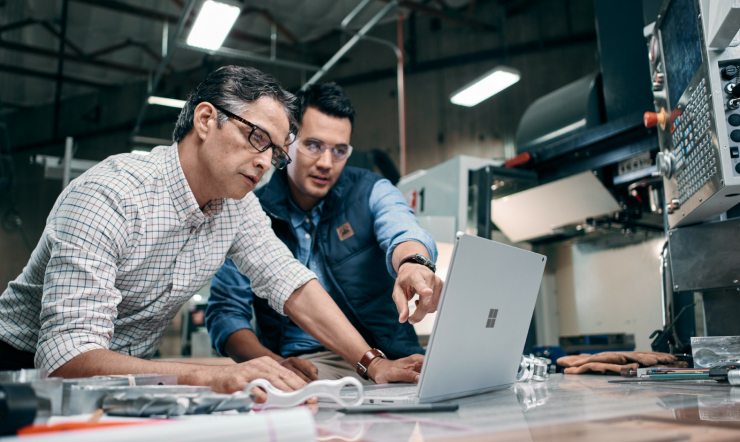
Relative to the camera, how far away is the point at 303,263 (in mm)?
1510

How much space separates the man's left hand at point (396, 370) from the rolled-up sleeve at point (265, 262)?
0.27m

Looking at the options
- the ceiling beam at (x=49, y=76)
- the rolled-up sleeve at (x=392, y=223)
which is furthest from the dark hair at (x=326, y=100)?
the ceiling beam at (x=49, y=76)

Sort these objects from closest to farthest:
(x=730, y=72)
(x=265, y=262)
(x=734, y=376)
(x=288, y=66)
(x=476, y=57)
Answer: (x=734, y=376)
(x=730, y=72)
(x=265, y=262)
(x=288, y=66)
(x=476, y=57)

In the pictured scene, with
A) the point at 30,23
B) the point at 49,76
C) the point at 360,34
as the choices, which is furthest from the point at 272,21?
the point at 49,76

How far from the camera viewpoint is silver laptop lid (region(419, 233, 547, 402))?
626 millimetres

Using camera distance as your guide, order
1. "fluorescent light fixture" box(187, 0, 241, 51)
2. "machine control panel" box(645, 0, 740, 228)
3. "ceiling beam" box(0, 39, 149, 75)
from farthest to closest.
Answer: "ceiling beam" box(0, 39, 149, 75)
"fluorescent light fixture" box(187, 0, 241, 51)
"machine control panel" box(645, 0, 740, 228)

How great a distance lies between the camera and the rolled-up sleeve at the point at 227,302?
1.45m

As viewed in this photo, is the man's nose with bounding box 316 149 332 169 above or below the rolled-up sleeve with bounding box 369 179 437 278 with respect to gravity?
above

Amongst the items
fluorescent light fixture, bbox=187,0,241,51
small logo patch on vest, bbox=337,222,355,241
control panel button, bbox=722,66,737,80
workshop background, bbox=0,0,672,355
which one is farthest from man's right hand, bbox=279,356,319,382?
workshop background, bbox=0,0,672,355

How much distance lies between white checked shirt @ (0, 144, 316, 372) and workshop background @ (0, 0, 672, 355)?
11.2ft

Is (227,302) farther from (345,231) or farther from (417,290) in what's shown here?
(417,290)

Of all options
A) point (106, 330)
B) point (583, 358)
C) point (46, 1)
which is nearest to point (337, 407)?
point (106, 330)

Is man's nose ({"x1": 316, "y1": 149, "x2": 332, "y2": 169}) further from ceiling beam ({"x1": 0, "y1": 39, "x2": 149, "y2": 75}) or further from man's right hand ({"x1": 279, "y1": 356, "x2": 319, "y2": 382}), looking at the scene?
ceiling beam ({"x1": 0, "y1": 39, "x2": 149, "y2": 75})

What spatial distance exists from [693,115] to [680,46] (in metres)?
0.20
